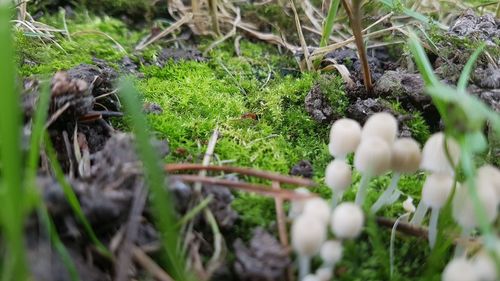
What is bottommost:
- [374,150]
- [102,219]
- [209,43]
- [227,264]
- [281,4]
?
[227,264]

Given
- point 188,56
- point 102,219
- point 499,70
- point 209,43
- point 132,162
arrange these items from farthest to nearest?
point 209,43 → point 188,56 → point 499,70 → point 132,162 → point 102,219

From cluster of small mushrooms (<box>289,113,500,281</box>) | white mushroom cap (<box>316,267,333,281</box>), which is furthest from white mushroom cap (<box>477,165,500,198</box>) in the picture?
white mushroom cap (<box>316,267,333,281</box>)

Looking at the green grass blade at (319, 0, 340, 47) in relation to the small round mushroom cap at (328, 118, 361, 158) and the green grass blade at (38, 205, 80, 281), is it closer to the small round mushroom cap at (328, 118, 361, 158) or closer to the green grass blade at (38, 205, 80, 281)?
the small round mushroom cap at (328, 118, 361, 158)

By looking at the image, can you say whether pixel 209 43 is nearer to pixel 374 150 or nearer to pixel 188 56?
pixel 188 56

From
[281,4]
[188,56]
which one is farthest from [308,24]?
[188,56]

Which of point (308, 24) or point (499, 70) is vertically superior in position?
point (308, 24)

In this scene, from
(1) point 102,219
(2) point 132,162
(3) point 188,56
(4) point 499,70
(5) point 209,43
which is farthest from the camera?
(5) point 209,43

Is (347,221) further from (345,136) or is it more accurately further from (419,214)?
(419,214)
